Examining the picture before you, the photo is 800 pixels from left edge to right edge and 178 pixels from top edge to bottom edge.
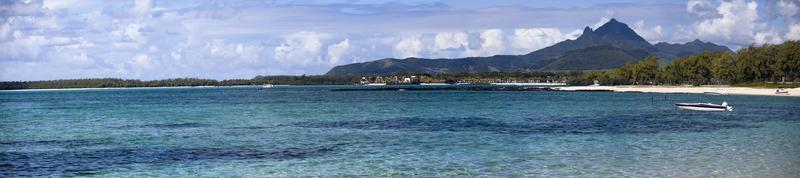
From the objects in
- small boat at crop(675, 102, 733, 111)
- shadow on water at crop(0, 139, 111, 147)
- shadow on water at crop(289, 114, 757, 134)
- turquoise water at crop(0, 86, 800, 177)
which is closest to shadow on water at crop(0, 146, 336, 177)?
turquoise water at crop(0, 86, 800, 177)

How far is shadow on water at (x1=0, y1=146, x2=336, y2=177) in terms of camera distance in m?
31.5

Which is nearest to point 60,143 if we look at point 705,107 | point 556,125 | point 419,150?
point 419,150

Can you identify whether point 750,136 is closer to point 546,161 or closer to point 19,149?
point 546,161

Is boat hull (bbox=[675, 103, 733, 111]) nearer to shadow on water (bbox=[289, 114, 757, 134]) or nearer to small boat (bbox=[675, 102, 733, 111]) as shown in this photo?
small boat (bbox=[675, 102, 733, 111])

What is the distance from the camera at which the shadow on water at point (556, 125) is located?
51531 mm

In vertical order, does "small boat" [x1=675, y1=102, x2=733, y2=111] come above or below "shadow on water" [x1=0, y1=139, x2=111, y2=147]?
above

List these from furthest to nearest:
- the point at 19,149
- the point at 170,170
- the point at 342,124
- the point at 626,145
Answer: the point at 342,124 → the point at 19,149 → the point at 626,145 → the point at 170,170

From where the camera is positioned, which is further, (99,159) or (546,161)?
(99,159)

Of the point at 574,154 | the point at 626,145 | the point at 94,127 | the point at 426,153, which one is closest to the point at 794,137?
the point at 626,145

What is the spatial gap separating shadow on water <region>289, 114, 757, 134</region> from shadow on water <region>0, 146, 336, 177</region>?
697 inches

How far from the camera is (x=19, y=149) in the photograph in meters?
41.9

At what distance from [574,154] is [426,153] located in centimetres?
736

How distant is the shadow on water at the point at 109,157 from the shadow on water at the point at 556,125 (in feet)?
58.1

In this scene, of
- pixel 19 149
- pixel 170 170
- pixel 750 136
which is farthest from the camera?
pixel 750 136
